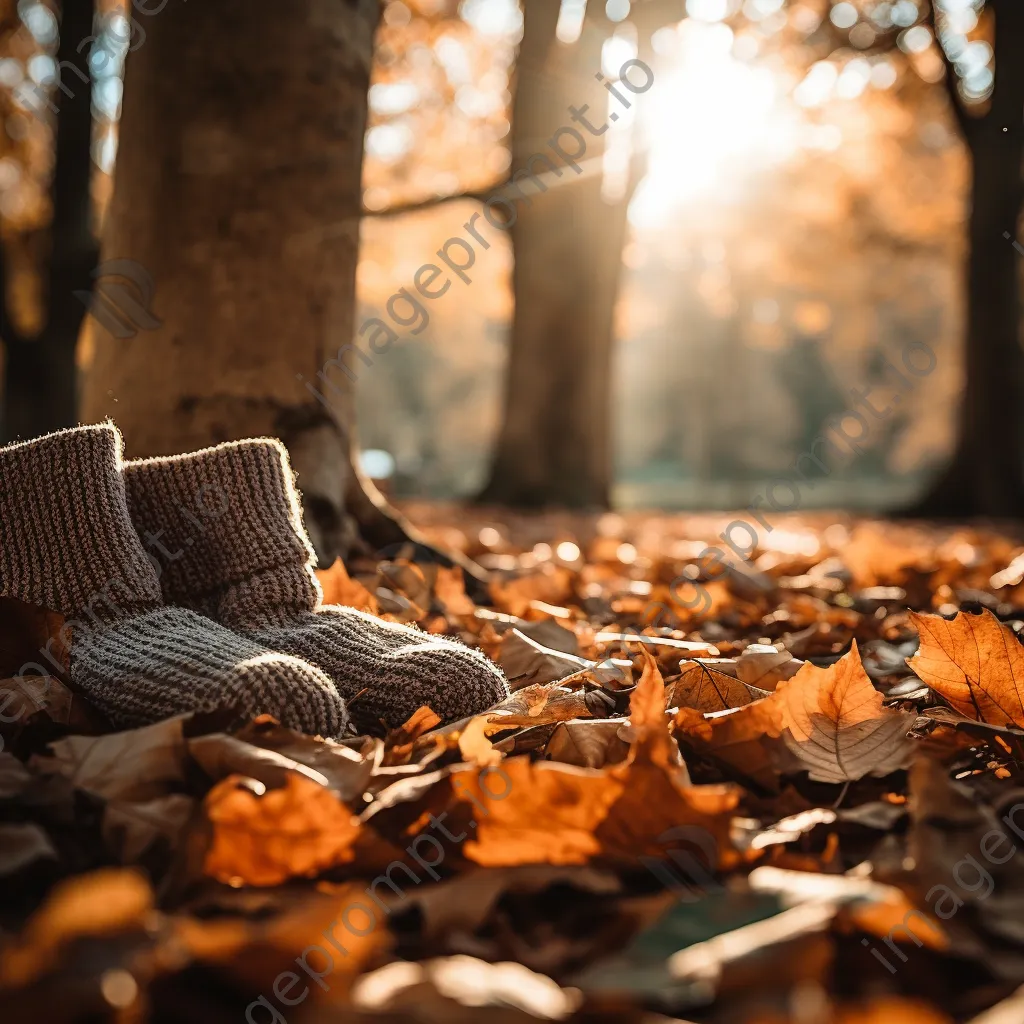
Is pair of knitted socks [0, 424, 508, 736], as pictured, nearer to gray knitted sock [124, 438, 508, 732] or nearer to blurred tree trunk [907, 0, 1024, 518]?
gray knitted sock [124, 438, 508, 732]

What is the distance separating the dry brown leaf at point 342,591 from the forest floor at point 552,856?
1.87 feet

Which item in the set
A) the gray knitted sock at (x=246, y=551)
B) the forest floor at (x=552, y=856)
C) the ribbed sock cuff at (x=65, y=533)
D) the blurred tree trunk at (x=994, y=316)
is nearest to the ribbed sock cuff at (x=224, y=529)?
the gray knitted sock at (x=246, y=551)

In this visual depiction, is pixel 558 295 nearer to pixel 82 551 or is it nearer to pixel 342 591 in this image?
pixel 342 591

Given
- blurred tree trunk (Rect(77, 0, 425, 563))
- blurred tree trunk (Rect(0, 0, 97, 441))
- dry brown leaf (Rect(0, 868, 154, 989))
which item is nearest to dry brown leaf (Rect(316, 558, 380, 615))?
blurred tree trunk (Rect(77, 0, 425, 563))

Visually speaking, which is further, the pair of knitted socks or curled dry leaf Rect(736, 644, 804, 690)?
curled dry leaf Rect(736, 644, 804, 690)

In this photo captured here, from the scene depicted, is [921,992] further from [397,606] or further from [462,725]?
[397,606]

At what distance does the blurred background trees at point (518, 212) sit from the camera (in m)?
2.62

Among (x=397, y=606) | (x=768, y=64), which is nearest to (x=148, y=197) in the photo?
(x=397, y=606)

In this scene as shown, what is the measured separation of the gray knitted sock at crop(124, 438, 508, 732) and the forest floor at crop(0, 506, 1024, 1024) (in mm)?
251

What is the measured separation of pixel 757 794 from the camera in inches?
46.2

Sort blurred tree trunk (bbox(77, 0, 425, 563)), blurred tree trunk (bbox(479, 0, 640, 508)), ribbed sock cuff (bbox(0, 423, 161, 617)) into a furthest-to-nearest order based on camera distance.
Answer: blurred tree trunk (bbox(479, 0, 640, 508)) < blurred tree trunk (bbox(77, 0, 425, 563)) < ribbed sock cuff (bbox(0, 423, 161, 617))

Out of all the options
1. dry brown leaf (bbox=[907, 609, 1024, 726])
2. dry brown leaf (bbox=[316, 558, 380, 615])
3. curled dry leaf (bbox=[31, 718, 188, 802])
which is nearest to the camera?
curled dry leaf (bbox=[31, 718, 188, 802])

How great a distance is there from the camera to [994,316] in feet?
31.6

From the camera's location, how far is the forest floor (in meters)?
0.68
